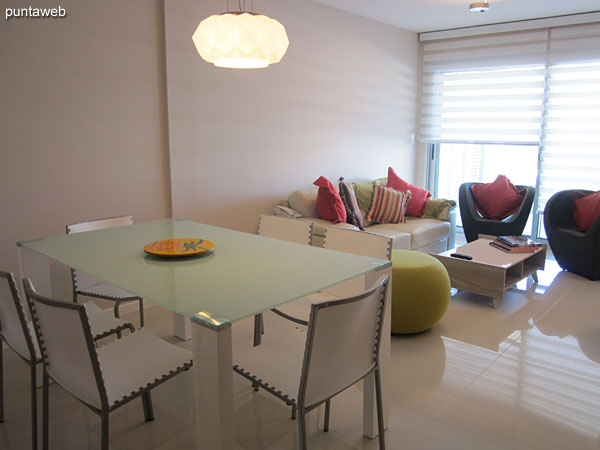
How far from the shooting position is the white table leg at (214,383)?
1544mm

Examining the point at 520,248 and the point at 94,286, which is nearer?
the point at 94,286

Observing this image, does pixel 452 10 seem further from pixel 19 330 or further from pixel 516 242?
pixel 19 330

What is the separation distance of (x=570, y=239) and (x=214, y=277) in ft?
13.2

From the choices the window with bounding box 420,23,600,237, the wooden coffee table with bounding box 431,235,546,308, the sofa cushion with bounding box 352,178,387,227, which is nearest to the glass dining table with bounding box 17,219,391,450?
the wooden coffee table with bounding box 431,235,546,308

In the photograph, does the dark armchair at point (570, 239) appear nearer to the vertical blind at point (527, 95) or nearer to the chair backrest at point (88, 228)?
the vertical blind at point (527, 95)

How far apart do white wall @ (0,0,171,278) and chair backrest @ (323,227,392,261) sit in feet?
5.57

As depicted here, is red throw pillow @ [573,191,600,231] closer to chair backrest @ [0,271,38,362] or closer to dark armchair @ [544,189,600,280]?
dark armchair @ [544,189,600,280]

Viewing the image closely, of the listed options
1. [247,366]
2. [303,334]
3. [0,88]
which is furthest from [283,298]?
[0,88]

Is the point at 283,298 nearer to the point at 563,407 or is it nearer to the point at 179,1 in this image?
the point at 563,407

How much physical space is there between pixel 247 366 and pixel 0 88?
7.86ft

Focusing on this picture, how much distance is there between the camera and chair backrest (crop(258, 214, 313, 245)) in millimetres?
3078

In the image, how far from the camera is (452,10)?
543 cm

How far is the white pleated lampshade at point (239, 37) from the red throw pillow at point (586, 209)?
3883 mm

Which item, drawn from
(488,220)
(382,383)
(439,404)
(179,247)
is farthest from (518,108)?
(179,247)
